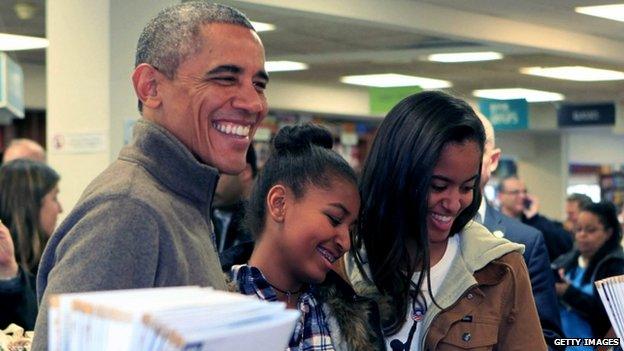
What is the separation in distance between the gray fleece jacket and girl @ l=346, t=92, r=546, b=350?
2.77 feet

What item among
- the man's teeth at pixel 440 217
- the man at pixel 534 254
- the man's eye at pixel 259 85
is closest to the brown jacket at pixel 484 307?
the man's teeth at pixel 440 217

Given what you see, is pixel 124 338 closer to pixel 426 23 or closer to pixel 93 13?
pixel 93 13

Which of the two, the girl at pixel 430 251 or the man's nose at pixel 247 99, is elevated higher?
the man's nose at pixel 247 99

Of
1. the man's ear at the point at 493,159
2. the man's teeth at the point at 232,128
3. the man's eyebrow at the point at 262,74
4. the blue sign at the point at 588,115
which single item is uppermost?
the man's eyebrow at the point at 262,74

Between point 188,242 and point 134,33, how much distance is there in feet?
17.1

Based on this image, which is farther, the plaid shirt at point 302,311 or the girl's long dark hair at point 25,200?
the girl's long dark hair at point 25,200

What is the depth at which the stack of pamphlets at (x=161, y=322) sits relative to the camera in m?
1.12

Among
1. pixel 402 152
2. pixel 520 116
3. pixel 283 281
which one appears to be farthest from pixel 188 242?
pixel 520 116

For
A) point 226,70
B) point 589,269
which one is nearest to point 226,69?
point 226,70

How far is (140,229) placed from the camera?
5.40ft

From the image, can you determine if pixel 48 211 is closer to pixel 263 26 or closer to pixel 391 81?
pixel 263 26

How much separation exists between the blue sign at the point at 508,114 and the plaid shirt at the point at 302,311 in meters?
14.1

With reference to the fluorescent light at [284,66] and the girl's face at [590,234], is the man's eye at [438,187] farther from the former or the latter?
the fluorescent light at [284,66]

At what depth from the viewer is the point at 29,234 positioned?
201 inches
